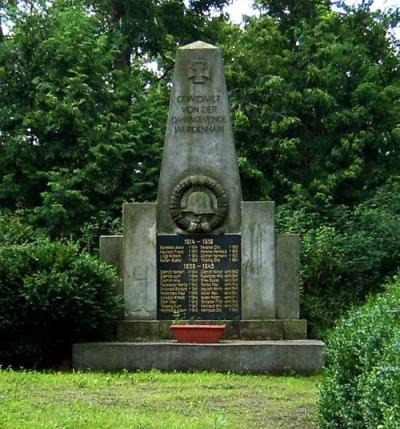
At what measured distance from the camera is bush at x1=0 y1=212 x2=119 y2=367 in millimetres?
11531

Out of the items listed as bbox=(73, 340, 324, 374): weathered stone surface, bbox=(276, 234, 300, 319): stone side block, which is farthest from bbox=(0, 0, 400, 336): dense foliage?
bbox=(73, 340, 324, 374): weathered stone surface

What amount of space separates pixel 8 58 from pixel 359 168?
26.4 feet

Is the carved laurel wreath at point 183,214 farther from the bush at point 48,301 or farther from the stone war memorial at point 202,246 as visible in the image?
the bush at point 48,301

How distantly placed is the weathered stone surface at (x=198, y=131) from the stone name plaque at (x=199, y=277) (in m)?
0.43

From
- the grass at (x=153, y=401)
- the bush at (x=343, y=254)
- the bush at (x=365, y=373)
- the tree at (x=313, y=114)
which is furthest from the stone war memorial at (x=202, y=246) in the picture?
the tree at (x=313, y=114)

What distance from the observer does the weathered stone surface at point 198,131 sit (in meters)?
13.1

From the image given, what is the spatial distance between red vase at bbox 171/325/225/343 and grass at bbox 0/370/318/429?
2.36 ft

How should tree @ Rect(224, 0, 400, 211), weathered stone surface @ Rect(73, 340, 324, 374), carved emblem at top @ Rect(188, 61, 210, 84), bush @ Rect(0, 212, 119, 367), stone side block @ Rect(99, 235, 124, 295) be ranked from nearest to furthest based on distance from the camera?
weathered stone surface @ Rect(73, 340, 324, 374) < bush @ Rect(0, 212, 119, 367) < stone side block @ Rect(99, 235, 124, 295) < carved emblem at top @ Rect(188, 61, 210, 84) < tree @ Rect(224, 0, 400, 211)

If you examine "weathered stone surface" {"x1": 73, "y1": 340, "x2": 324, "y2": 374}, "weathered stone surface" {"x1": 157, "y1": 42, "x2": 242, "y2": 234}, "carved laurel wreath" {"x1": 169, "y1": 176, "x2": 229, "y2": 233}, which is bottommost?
"weathered stone surface" {"x1": 73, "y1": 340, "x2": 324, "y2": 374}

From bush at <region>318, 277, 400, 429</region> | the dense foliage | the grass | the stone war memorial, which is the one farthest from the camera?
the dense foliage

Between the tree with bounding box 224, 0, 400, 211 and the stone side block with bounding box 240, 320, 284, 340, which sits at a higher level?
the tree with bounding box 224, 0, 400, 211

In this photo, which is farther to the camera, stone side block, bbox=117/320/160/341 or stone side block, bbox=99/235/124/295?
stone side block, bbox=99/235/124/295

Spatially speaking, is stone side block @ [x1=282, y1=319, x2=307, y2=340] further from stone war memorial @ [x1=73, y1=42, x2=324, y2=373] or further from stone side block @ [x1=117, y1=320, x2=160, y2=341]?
stone side block @ [x1=117, y1=320, x2=160, y2=341]

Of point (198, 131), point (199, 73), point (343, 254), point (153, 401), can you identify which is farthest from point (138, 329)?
point (343, 254)
